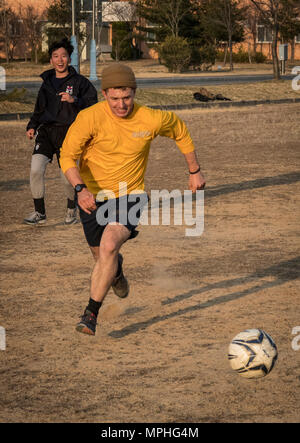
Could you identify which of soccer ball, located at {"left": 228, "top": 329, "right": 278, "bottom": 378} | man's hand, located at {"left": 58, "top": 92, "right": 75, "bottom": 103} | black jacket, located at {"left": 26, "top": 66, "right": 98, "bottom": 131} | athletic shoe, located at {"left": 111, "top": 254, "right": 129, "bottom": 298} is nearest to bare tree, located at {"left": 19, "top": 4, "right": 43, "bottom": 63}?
black jacket, located at {"left": 26, "top": 66, "right": 98, "bottom": 131}

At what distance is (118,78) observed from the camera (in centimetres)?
570

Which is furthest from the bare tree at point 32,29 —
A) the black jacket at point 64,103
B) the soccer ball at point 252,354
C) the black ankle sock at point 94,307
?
the soccer ball at point 252,354

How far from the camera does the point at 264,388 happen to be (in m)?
5.08

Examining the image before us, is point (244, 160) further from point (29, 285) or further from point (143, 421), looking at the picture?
point (143, 421)

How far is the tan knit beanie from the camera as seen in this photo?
5.70 m

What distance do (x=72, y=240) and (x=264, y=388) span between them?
15.1ft

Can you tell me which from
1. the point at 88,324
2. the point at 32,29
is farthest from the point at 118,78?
the point at 32,29

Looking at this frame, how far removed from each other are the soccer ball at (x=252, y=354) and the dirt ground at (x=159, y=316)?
9 centimetres

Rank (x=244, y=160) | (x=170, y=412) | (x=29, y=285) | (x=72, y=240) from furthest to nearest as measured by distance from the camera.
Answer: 1. (x=244, y=160)
2. (x=72, y=240)
3. (x=29, y=285)
4. (x=170, y=412)

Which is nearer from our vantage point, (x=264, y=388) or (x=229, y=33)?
(x=264, y=388)

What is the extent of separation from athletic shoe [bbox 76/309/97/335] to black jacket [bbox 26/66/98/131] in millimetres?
3895

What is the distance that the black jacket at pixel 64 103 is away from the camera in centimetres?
927

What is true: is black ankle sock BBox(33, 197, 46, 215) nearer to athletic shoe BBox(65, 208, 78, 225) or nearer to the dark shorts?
athletic shoe BBox(65, 208, 78, 225)

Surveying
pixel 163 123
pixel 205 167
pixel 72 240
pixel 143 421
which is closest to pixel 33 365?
pixel 143 421
